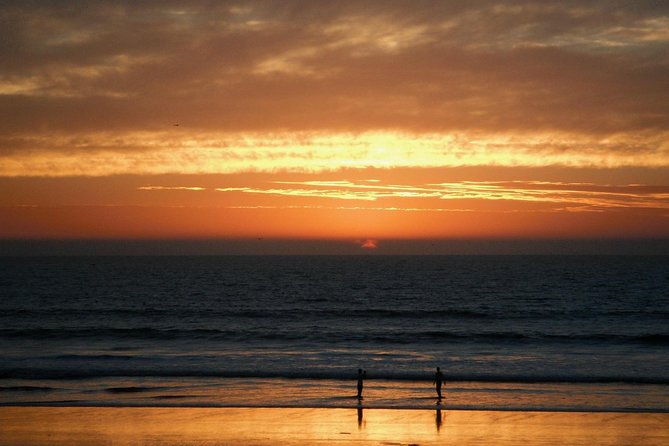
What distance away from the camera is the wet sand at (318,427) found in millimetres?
18562

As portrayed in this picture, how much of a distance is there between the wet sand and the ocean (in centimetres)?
142

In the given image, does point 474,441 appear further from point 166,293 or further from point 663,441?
point 166,293

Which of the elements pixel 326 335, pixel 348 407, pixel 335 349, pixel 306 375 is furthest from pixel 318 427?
pixel 326 335

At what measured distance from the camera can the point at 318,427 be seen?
20.0m

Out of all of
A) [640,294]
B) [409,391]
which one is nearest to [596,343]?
[409,391]

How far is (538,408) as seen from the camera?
903 inches

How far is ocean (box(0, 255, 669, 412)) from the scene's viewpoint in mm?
25344

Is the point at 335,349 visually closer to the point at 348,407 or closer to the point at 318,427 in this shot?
the point at 348,407

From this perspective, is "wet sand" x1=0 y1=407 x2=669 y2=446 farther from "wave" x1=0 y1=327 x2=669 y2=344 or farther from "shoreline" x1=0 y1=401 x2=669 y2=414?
"wave" x1=0 y1=327 x2=669 y2=344

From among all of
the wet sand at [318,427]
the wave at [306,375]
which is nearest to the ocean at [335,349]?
the wave at [306,375]

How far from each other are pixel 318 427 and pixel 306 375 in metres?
10.1

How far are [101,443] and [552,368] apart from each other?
21678mm

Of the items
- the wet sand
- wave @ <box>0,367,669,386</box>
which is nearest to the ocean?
wave @ <box>0,367,669,386</box>

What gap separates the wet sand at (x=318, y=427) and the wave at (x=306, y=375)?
687cm
